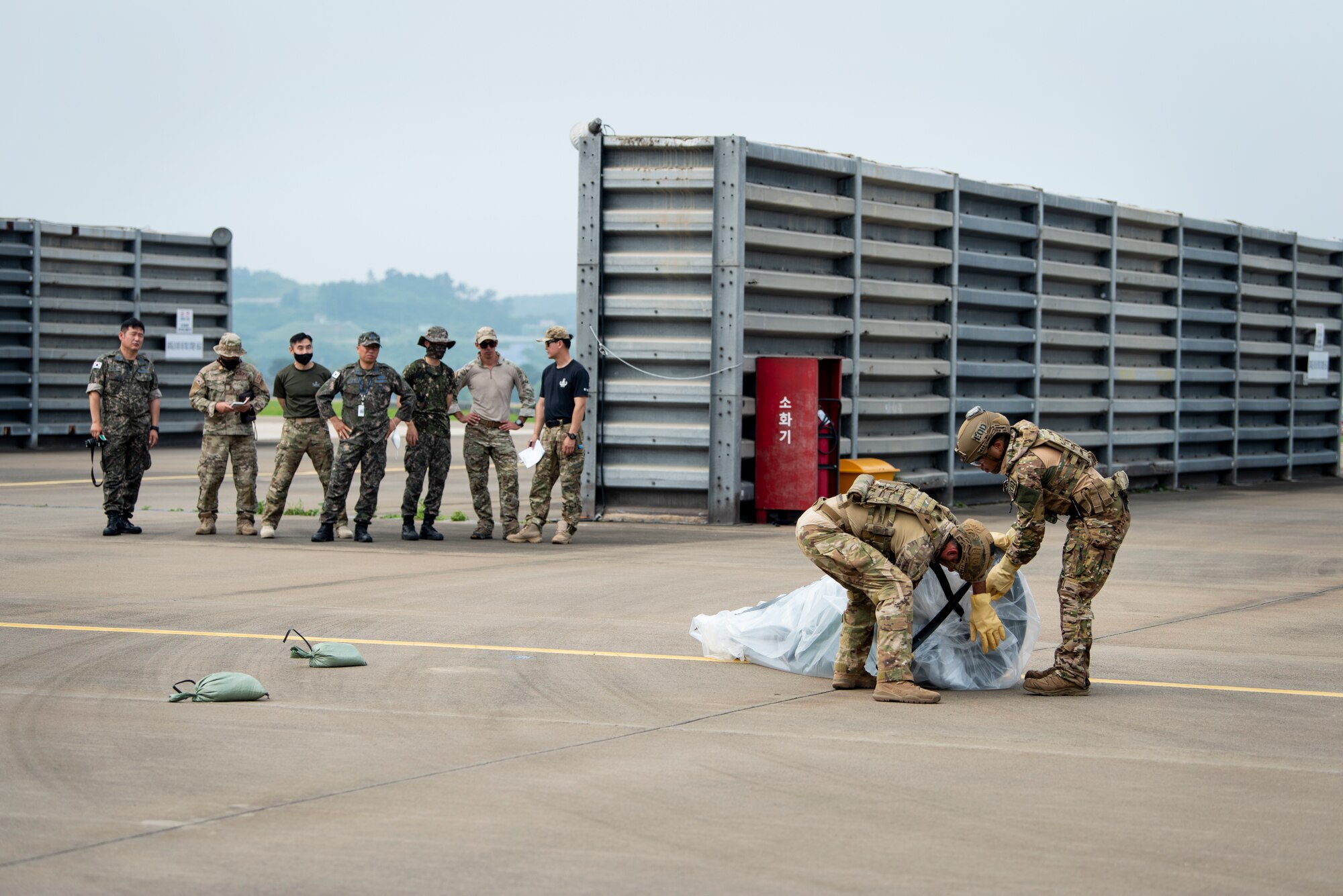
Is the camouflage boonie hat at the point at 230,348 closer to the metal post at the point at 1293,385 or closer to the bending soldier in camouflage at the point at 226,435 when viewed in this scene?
the bending soldier in camouflage at the point at 226,435

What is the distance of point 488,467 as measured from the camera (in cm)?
1386

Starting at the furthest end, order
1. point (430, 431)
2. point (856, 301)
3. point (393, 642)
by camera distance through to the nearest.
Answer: point (856, 301), point (430, 431), point (393, 642)

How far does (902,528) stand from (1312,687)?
7.12ft

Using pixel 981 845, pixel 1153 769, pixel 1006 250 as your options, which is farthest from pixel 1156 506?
pixel 981 845

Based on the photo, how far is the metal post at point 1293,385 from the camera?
2397 centimetres

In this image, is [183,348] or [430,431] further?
[183,348]

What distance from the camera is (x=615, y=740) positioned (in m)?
6.07

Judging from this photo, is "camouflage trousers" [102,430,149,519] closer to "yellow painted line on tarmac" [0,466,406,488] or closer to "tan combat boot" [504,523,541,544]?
"tan combat boot" [504,523,541,544]

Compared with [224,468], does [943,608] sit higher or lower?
lower

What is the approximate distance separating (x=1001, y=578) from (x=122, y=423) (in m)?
9.43

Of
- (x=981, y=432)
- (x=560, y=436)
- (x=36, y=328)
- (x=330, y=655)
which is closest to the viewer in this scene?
(x=981, y=432)

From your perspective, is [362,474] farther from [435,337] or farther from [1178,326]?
[1178,326]

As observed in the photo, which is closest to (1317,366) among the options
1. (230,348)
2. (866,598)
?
(230,348)

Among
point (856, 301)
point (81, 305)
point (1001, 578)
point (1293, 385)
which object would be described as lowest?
point (1001, 578)
